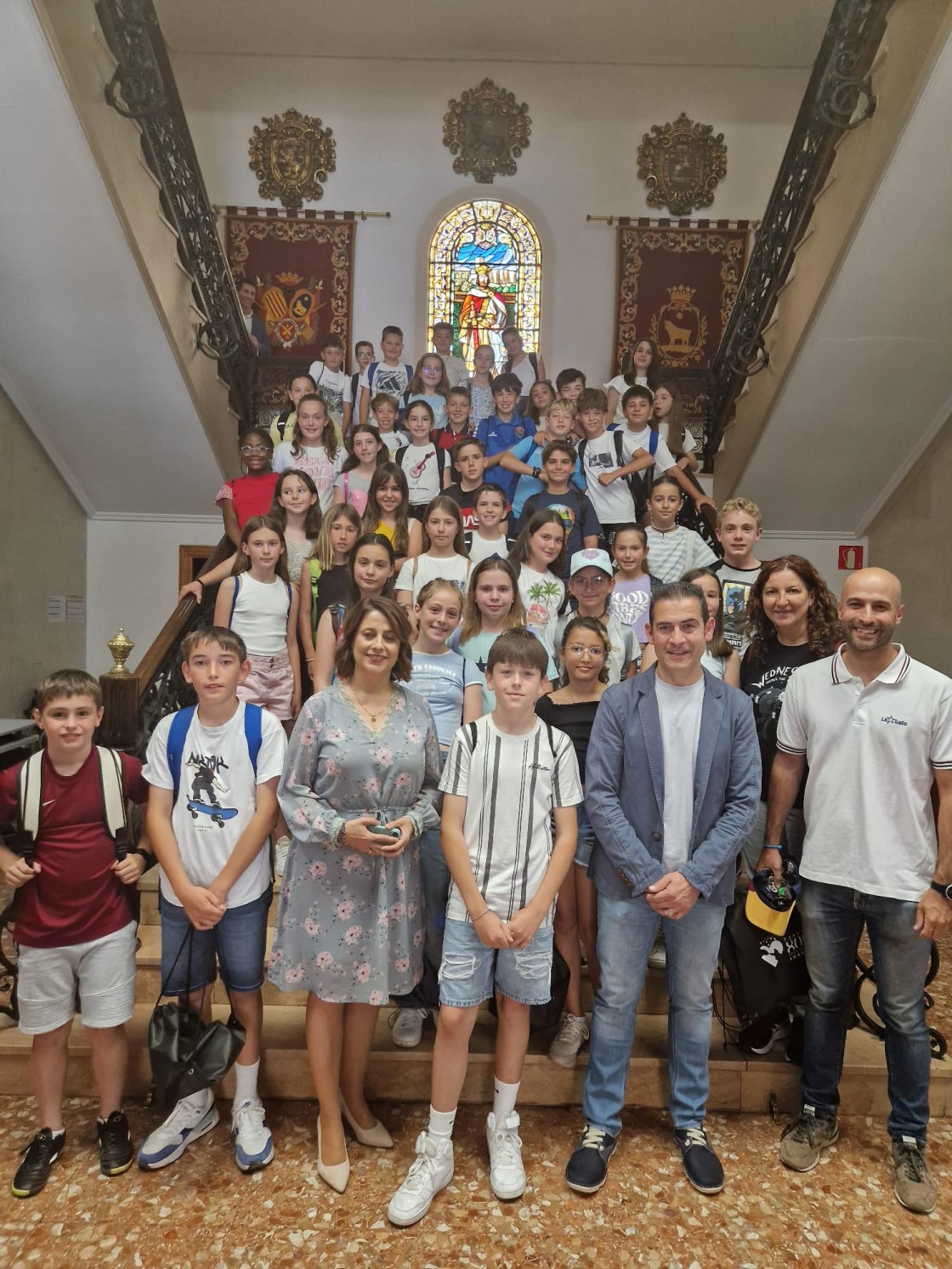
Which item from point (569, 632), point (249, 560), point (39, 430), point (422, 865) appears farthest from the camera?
point (39, 430)

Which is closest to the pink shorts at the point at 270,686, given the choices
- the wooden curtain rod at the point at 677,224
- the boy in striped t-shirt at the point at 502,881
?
the boy in striped t-shirt at the point at 502,881

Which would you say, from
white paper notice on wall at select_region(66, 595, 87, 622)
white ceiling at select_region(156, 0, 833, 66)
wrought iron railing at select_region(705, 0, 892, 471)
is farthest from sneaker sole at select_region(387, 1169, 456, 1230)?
white ceiling at select_region(156, 0, 833, 66)

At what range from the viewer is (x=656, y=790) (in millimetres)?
2141

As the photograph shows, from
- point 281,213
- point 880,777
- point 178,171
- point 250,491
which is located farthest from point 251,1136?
point 281,213

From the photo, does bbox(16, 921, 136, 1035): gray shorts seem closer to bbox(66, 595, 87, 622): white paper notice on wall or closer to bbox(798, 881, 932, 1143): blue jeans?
bbox(798, 881, 932, 1143): blue jeans

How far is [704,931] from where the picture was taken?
7.05 ft

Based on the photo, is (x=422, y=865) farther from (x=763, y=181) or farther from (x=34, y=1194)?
(x=763, y=181)

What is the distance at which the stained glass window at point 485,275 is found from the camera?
30.7ft

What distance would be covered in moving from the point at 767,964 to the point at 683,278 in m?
8.66

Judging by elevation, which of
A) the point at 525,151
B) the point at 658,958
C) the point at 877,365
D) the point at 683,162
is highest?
the point at 525,151

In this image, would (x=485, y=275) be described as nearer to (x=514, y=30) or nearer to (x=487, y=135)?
(x=487, y=135)

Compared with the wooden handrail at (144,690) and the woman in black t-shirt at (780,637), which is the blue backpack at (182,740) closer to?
the wooden handrail at (144,690)

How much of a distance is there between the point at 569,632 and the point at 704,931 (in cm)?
102

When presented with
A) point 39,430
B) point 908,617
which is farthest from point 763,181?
point 39,430
